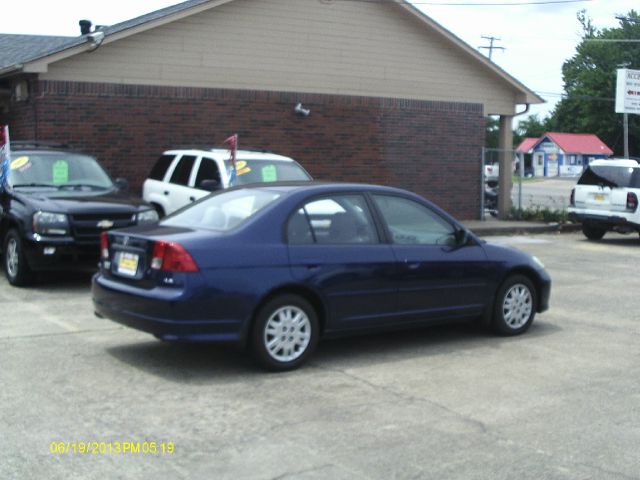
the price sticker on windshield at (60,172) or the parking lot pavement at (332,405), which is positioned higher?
the price sticker on windshield at (60,172)

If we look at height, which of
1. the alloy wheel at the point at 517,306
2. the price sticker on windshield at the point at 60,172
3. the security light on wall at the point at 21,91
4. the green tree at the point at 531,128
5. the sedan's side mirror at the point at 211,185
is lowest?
the alloy wheel at the point at 517,306

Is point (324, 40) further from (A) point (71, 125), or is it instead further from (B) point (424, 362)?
(B) point (424, 362)

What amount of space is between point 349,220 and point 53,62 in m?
9.97

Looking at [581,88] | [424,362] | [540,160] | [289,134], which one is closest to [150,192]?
[289,134]

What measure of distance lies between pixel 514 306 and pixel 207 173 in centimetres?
601

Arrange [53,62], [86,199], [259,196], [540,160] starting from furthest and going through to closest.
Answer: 1. [540,160]
2. [53,62]
3. [86,199]
4. [259,196]

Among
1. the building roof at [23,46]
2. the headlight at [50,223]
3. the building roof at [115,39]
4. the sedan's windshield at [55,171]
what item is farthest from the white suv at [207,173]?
the building roof at [23,46]

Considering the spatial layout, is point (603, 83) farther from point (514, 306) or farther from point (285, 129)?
point (514, 306)

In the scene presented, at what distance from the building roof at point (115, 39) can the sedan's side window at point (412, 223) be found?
9.46 metres

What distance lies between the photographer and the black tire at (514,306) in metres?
8.51

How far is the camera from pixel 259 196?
746 cm

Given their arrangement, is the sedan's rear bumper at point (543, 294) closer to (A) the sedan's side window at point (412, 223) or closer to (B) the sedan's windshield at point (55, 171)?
(A) the sedan's side window at point (412, 223)

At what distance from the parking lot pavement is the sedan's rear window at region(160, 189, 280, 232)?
1138 mm

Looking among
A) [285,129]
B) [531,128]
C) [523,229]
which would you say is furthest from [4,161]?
[531,128]
